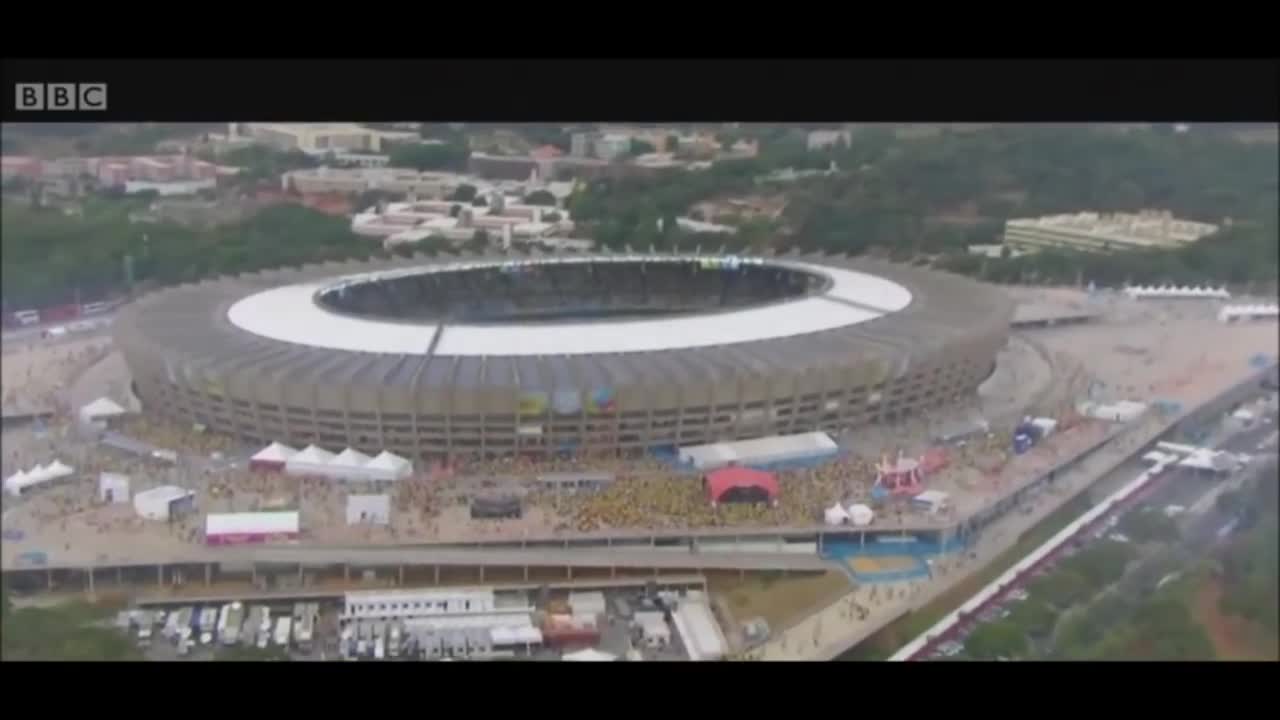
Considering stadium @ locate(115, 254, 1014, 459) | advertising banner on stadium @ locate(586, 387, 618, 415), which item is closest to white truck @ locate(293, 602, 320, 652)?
stadium @ locate(115, 254, 1014, 459)

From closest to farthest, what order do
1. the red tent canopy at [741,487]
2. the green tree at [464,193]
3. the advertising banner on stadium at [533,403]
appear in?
the red tent canopy at [741,487], the advertising banner on stadium at [533,403], the green tree at [464,193]

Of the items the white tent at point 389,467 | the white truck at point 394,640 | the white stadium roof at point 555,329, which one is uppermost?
the white stadium roof at point 555,329

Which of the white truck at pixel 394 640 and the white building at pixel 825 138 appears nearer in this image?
the white truck at pixel 394 640

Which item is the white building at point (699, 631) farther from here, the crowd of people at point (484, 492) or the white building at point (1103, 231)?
the white building at point (1103, 231)

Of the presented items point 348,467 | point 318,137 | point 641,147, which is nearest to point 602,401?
point 348,467

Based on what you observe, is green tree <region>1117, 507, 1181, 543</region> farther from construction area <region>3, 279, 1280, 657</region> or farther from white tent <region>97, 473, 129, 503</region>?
white tent <region>97, 473, 129, 503</region>

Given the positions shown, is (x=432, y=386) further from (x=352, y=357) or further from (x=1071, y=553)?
(x=1071, y=553)

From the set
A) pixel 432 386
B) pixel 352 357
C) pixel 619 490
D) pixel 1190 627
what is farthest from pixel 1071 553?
pixel 352 357

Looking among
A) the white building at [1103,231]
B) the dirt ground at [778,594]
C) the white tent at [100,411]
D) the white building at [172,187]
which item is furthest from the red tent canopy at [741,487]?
the white building at [1103,231]
